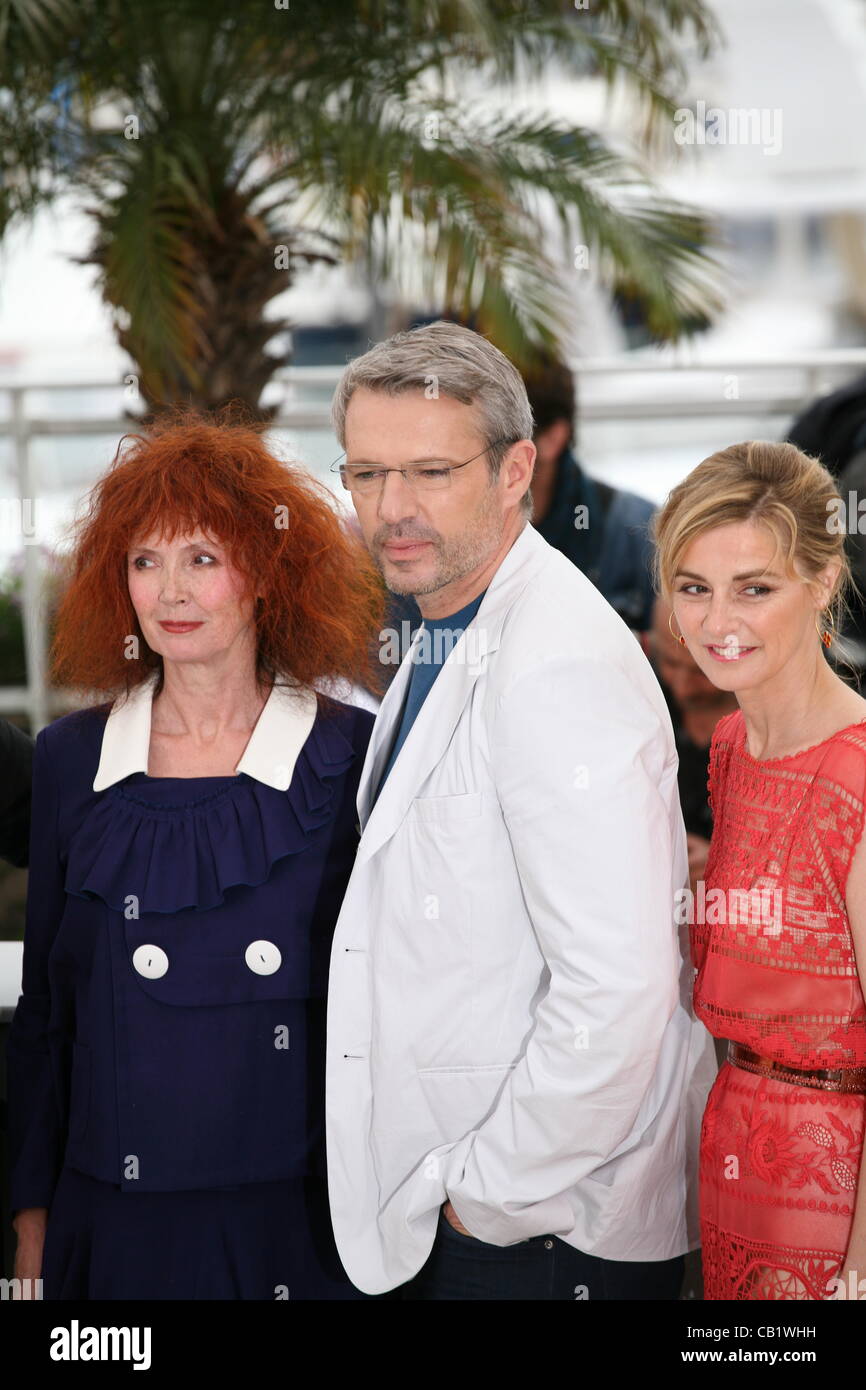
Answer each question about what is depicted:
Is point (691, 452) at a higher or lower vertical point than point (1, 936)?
higher

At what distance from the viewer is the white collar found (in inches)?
95.1

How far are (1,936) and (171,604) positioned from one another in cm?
288

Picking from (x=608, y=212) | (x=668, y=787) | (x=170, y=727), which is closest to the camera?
(x=668, y=787)

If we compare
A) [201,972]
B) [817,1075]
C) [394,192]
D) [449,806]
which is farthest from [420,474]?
[394,192]

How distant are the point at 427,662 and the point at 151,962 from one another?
2.15ft

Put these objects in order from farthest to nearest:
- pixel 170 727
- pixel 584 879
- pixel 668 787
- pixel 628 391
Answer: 1. pixel 628 391
2. pixel 170 727
3. pixel 668 787
4. pixel 584 879

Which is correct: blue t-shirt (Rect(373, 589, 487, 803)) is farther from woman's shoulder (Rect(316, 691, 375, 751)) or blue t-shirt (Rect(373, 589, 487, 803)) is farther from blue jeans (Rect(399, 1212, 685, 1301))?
blue jeans (Rect(399, 1212, 685, 1301))

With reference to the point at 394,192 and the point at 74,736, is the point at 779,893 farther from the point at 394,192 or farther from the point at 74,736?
the point at 394,192

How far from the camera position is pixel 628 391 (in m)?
14.8

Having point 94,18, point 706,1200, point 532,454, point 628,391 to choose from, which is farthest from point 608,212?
point 628,391

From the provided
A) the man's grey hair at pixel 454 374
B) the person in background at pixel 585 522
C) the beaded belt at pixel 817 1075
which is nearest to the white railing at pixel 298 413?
the person in background at pixel 585 522

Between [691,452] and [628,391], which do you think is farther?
[628,391]

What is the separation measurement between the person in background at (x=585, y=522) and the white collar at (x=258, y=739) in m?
2.31
